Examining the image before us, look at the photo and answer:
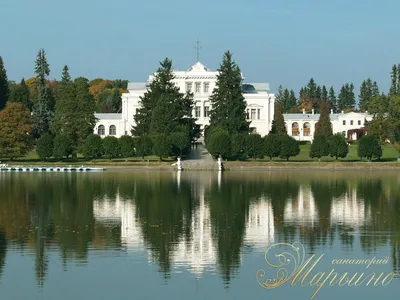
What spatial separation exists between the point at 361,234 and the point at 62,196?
15236 mm

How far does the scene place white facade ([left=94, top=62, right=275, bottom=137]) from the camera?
3324 inches

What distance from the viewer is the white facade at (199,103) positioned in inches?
3324

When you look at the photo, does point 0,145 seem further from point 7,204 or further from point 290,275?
point 290,275

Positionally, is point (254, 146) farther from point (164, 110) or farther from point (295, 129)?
point (295, 129)

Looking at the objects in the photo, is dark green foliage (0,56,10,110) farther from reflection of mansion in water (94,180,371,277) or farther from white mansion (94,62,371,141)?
reflection of mansion in water (94,180,371,277)

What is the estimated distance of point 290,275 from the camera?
1767 cm

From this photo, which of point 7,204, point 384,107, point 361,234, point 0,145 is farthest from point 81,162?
point 361,234

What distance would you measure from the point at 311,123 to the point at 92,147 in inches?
1572

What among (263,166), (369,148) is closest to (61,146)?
(263,166)

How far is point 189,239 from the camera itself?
2264 centimetres

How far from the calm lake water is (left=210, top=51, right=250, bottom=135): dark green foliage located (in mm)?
24383

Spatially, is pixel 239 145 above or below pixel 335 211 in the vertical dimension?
above

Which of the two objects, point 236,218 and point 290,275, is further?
point 236,218

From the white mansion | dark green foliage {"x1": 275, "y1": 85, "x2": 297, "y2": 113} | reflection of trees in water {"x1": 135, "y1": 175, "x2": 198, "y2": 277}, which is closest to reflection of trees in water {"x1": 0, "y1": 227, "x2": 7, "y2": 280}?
reflection of trees in water {"x1": 135, "y1": 175, "x2": 198, "y2": 277}
